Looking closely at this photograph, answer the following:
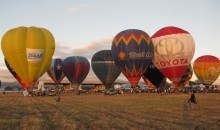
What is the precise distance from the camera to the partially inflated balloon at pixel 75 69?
3125 inches

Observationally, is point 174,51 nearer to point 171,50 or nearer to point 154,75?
point 171,50

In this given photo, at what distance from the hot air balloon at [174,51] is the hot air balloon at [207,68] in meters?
20.9

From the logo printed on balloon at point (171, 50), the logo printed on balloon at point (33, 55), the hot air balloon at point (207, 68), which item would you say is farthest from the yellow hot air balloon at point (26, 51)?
the hot air balloon at point (207, 68)

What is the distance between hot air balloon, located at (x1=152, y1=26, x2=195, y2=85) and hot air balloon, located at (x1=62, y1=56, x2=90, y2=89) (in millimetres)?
28055

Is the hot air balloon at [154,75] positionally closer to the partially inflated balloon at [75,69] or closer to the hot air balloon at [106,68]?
the hot air balloon at [106,68]

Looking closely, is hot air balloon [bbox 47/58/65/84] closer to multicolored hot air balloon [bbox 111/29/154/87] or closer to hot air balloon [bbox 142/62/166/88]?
hot air balloon [bbox 142/62/166/88]

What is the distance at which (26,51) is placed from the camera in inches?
1789

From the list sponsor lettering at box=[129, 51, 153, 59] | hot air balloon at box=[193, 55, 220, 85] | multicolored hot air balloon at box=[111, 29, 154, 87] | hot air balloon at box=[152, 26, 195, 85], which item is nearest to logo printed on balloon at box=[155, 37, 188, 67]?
hot air balloon at box=[152, 26, 195, 85]

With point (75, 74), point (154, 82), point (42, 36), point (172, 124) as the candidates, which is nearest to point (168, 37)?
point (154, 82)

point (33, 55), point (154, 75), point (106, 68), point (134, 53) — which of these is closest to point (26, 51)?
point (33, 55)

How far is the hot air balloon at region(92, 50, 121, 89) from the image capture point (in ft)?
243

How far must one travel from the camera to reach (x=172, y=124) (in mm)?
16062

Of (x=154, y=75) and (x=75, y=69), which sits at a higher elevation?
(x=75, y=69)

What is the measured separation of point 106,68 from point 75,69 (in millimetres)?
9817
